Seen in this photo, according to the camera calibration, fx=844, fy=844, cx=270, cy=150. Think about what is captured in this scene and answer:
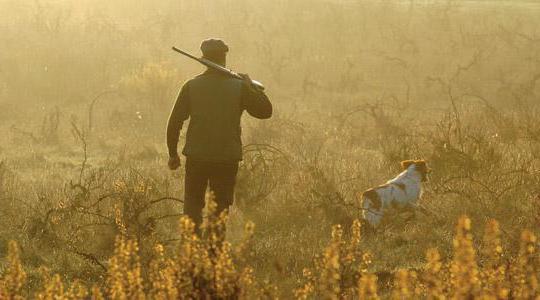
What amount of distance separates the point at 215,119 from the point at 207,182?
0.55 metres

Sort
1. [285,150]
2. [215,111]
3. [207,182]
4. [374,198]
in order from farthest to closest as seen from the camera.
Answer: [285,150] < [374,198] < [207,182] < [215,111]

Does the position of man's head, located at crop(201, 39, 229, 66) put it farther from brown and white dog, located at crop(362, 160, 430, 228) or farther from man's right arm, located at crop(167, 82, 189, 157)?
brown and white dog, located at crop(362, 160, 430, 228)

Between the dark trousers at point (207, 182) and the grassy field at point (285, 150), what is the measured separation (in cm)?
25

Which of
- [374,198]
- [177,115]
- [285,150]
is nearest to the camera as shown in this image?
[177,115]

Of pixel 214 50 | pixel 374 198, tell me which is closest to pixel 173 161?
pixel 214 50

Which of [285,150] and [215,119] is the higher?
[285,150]

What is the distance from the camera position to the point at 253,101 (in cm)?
599

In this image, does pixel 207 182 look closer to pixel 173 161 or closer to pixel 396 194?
pixel 173 161

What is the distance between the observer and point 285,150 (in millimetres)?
11273

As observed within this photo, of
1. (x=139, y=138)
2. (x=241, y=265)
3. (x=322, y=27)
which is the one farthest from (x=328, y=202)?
(x=322, y=27)

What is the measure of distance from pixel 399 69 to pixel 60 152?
349 inches

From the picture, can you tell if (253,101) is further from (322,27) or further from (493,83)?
(322,27)

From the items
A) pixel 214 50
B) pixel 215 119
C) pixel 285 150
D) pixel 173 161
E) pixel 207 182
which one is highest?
pixel 285 150

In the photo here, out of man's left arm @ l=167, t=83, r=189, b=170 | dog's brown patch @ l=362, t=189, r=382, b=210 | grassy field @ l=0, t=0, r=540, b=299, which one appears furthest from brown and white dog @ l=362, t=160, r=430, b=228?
man's left arm @ l=167, t=83, r=189, b=170
